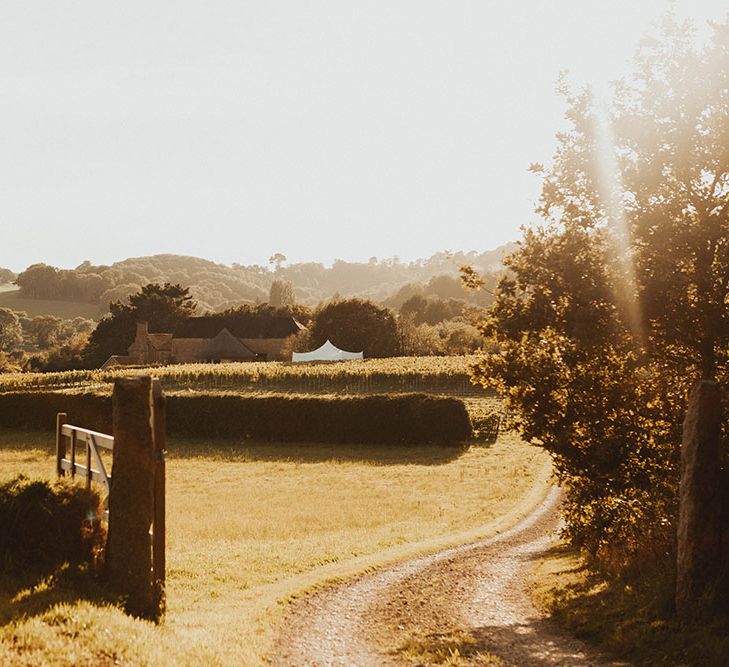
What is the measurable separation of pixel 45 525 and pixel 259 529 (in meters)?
15.1

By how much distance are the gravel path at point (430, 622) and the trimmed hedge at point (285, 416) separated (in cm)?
3085

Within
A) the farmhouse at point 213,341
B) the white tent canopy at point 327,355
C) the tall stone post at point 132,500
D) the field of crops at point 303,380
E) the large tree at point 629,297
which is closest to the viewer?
the tall stone post at point 132,500

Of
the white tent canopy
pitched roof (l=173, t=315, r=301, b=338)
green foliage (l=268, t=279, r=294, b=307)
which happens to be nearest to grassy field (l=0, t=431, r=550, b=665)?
the white tent canopy

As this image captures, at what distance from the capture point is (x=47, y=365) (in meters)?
104

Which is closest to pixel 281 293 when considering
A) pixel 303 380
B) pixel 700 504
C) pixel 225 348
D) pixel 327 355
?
pixel 225 348

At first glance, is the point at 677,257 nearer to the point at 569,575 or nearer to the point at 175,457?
the point at 569,575

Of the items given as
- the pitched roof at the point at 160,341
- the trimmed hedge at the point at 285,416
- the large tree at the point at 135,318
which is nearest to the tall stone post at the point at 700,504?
the trimmed hedge at the point at 285,416

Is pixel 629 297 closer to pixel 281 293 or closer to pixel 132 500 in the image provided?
pixel 132 500

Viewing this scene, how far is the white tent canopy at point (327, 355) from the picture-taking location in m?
86.2

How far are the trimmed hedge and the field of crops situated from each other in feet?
24.1

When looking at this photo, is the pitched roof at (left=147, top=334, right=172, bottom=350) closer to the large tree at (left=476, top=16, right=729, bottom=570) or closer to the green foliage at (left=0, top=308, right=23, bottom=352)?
the green foliage at (left=0, top=308, right=23, bottom=352)

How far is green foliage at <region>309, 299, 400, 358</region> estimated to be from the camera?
95438 mm

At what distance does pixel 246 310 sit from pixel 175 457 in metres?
67.4

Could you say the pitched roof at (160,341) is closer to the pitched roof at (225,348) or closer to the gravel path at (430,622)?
the pitched roof at (225,348)
